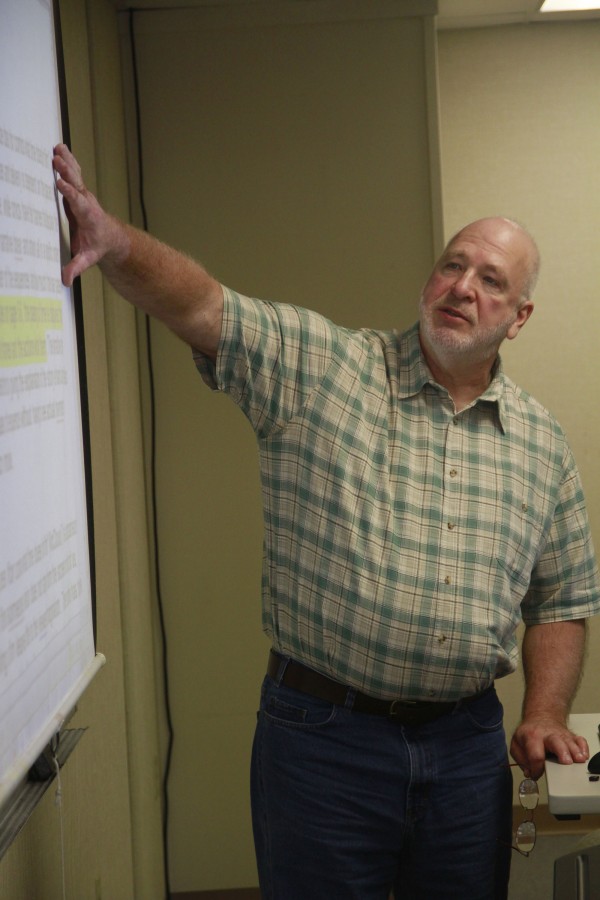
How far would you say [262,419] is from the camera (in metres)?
1.69

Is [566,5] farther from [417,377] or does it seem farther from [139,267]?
[139,267]

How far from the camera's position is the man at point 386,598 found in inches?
64.7

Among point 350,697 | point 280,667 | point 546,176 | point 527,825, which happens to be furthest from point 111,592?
point 546,176

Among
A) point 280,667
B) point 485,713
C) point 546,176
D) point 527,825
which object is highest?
point 546,176

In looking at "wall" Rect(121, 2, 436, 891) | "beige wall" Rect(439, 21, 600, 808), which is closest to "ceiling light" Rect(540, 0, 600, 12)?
"beige wall" Rect(439, 21, 600, 808)

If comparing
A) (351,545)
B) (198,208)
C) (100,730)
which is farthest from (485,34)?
(100,730)

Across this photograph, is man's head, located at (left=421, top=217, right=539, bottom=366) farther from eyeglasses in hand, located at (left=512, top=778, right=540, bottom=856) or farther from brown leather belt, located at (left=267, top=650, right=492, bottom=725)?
eyeglasses in hand, located at (left=512, top=778, right=540, bottom=856)

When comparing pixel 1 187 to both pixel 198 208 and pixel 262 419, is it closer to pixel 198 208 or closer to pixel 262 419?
pixel 262 419

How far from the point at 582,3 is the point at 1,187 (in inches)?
93.7

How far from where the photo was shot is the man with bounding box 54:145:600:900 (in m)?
1.64

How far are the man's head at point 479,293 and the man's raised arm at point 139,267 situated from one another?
1.58 feet

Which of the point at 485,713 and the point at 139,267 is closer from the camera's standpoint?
the point at 139,267

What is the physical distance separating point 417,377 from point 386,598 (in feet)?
1.38

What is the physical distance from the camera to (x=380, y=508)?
1.68 meters
